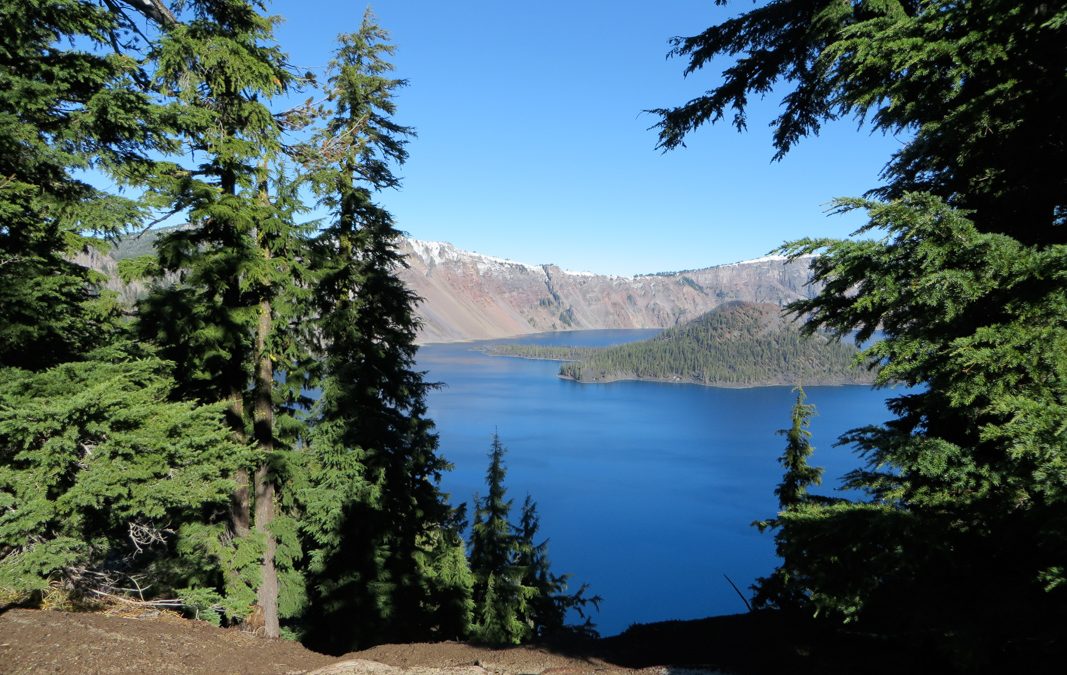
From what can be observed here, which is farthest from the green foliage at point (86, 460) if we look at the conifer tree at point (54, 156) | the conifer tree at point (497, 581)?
the conifer tree at point (497, 581)

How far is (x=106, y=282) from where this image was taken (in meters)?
8.54

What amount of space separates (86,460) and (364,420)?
6731 millimetres

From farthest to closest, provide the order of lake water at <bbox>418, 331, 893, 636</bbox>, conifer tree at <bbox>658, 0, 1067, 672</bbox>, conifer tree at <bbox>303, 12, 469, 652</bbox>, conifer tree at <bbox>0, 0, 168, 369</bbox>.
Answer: lake water at <bbox>418, 331, 893, 636</bbox> → conifer tree at <bbox>303, 12, 469, 652</bbox> → conifer tree at <bbox>0, 0, 168, 369</bbox> → conifer tree at <bbox>658, 0, 1067, 672</bbox>

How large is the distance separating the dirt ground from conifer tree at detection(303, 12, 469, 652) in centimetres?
465

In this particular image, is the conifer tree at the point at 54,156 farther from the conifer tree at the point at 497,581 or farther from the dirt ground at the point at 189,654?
the conifer tree at the point at 497,581

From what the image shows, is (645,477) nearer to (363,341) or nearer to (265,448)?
(363,341)

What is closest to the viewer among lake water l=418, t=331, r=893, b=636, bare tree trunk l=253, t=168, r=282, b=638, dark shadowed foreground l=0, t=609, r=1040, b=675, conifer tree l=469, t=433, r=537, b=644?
dark shadowed foreground l=0, t=609, r=1040, b=675

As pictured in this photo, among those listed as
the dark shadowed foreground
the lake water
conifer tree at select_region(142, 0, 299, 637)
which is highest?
conifer tree at select_region(142, 0, 299, 637)

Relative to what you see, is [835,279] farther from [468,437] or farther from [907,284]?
[468,437]

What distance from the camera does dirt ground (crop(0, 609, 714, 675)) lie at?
5.10 m

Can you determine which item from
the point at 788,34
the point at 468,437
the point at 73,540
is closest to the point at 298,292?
the point at 73,540

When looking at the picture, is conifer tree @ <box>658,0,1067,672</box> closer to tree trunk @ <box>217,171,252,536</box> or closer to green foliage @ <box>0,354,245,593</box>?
green foliage @ <box>0,354,245,593</box>

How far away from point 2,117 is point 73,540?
4.65 metres

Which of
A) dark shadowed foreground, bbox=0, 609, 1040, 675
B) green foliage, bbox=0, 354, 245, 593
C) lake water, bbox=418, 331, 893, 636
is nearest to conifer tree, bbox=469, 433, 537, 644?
dark shadowed foreground, bbox=0, 609, 1040, 675
